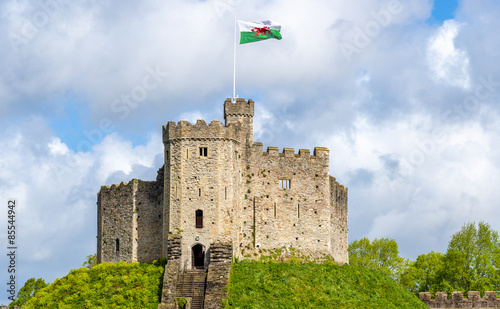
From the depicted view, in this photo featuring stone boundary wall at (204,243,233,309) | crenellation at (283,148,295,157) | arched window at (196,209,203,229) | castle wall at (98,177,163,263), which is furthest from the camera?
crenellation at (283,148,295,157)

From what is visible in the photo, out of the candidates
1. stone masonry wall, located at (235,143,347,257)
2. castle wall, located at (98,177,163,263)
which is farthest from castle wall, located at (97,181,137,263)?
stone masonry wall, located at (235,143,347,257)

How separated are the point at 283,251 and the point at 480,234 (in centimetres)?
2682

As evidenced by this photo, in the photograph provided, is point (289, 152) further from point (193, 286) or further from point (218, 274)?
point (193, 286)

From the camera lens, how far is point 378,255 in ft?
356

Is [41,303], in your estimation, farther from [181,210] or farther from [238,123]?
[238,123]

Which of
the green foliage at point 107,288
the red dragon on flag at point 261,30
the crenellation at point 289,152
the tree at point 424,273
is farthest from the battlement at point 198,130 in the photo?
the tree at point 424,273

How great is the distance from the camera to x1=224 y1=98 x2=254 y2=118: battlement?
281 ft

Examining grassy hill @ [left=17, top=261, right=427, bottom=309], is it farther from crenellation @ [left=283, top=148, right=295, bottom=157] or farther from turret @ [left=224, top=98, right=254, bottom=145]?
turret @ [left=224, top=98, right=254, bottom=145]

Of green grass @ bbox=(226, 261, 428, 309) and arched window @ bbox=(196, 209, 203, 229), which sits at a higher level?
arched window @ bbox=(196, 209, 203, 229)

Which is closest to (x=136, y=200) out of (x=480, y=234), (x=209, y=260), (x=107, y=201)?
(x=107, y=201)

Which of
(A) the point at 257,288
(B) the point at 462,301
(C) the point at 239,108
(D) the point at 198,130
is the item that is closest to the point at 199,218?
(D) the point at 198,130

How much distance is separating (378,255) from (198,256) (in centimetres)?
3711

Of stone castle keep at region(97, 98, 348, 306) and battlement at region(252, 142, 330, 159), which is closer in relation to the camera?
stone castle keep at region(97, 98, 348, 306)

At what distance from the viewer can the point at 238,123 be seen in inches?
3231
